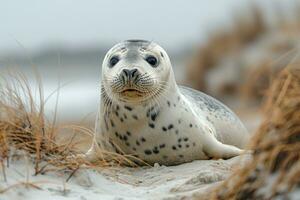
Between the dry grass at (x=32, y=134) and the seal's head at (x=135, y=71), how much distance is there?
418 mm

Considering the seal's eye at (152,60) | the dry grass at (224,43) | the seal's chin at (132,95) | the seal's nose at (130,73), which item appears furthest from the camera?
the dry grass at (224,43)

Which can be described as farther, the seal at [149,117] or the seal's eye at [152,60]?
the seal's eye at [152,60]

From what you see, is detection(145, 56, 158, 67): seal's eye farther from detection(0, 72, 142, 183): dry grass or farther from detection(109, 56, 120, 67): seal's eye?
detection(0, 72, 142, 183): dry grass

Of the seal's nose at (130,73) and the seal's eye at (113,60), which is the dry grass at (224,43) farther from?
the seal's nose at (130,73)

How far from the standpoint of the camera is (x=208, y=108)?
7828 mm

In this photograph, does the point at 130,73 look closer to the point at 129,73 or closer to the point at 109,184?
the point at 129,73

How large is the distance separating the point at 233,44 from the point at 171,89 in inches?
558

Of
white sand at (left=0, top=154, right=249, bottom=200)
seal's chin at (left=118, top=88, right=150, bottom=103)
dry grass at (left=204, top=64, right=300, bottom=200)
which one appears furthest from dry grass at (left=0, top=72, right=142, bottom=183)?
dry grass at (left=204, top=64, right=300, bottom=200)

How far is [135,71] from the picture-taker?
20.6 ft

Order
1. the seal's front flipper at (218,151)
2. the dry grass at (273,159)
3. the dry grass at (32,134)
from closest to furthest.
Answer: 1. the dry grass at (273,159)
2. the dry grass at (32,134)
3. the seal's front flipper at (218,151)

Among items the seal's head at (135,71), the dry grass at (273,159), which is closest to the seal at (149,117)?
the seal's head at (135,71)

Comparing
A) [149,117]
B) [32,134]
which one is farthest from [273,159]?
[149,117]

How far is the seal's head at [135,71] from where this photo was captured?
20.6ft

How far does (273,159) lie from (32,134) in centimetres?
175
